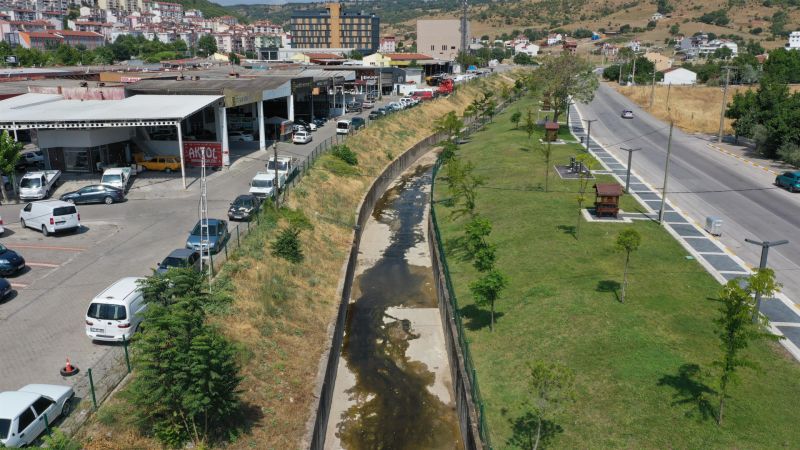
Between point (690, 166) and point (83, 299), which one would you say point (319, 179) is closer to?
point (83, 299)

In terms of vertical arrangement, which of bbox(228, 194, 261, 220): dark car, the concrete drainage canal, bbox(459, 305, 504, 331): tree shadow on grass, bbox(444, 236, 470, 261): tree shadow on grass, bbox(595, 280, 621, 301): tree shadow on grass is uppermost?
bbox(228, 194, 261, 220): dark car

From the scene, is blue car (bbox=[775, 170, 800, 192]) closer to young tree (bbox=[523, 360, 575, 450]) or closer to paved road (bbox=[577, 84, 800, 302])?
paved road (bbox=[577, 84, 800, 302])

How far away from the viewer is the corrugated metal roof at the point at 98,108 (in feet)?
143

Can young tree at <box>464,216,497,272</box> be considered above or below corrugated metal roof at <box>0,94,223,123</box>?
below

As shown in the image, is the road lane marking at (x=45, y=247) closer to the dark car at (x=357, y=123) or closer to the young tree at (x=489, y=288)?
the young tree at (x=489, y=288)

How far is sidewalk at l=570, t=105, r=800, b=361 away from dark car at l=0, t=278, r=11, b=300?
29.3m

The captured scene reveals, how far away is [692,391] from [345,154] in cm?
3994

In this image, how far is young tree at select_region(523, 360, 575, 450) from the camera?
16078 mm

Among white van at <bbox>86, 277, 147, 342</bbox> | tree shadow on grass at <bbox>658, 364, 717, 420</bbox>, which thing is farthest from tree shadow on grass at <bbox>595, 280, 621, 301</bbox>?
white van at <bbox>86, 277, 147, 342</bbox>

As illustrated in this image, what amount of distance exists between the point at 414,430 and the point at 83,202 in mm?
28881

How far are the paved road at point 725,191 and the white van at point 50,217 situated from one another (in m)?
34.8

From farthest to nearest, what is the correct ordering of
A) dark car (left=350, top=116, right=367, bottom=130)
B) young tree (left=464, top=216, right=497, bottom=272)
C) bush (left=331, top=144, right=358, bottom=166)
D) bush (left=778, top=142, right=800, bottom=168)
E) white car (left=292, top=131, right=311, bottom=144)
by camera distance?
dark car (left=350, top=116, right=367, bottom=130), white car (left=292, top=131, right=311, bottom=144), bush (left=331, top=144, right=358, bottom=166), bush (left=778, top=142, right=800, bottom=168), young tree (left=464, top=216, right=497, bottom=272)

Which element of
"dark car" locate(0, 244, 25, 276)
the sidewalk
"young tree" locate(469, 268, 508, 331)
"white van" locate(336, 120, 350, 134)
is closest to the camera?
the sidewalk

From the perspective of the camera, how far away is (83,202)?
39188mm
